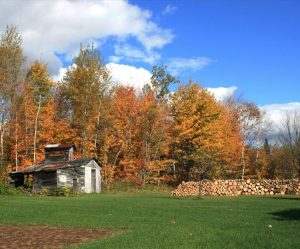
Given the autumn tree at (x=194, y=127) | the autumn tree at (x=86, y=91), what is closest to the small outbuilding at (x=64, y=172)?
the autumn tree at (x=86, y=91)

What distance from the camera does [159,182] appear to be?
177 feet

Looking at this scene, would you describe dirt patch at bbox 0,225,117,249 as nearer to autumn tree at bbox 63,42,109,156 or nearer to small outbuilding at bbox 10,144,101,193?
small outbuilding at bbox 10,144,101,193

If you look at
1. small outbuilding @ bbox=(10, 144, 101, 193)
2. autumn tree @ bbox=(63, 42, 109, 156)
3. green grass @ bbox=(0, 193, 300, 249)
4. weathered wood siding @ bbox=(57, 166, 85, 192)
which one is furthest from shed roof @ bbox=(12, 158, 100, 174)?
green grass @ bbox=(0, 193, 300, 249)

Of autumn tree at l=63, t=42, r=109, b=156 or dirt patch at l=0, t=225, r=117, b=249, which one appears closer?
dirt patch at l=0, t=225, r=117, b=249

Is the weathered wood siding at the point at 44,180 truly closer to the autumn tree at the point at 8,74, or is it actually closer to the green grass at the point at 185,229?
the autumn tree at the point at 8,74

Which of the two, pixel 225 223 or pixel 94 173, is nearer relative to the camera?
pixel 225 223

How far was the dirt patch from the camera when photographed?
35.5 ft

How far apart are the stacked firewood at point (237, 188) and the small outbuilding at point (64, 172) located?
9.00 m

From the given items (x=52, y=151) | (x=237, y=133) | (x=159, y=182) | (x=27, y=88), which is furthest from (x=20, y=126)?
(x=237, y=133)

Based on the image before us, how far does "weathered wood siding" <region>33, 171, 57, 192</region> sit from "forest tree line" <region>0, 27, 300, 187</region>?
596cm

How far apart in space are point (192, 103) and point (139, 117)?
6.65m

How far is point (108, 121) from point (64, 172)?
10.8m

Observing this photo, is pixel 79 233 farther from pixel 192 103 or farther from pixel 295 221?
pixel 192 103

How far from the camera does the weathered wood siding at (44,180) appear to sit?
42.4 meters
